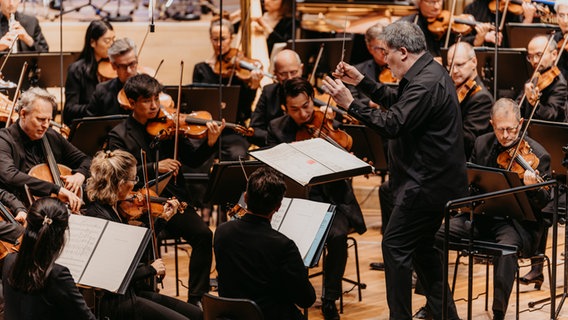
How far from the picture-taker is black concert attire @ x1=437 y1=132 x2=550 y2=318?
491 centimetres

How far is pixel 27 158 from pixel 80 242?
1.39m

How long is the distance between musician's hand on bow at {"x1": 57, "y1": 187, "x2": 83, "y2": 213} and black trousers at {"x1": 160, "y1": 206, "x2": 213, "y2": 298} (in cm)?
59

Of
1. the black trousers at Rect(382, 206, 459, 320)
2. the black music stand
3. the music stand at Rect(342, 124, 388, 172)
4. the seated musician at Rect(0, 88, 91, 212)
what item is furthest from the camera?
the black music stand

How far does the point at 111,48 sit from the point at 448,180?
2.73 meters

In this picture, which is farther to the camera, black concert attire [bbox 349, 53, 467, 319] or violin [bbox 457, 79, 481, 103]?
violin [bbox 457, 79, 481, 103]

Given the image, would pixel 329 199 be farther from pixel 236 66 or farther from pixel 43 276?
pixel 43 276

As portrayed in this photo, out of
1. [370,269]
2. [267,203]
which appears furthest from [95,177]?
[370,269]

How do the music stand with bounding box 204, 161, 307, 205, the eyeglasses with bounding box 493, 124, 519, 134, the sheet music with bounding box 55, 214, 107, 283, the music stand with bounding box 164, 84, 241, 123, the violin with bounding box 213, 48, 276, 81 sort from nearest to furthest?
the sheet music with bounding box 55, 214, 107, 283
the music stand with bounding box 204, 161, 307, 205
the eyeglasses with bounding box 493, 124, 519, 134
the music stand with bounding box 164, 84, 241, 123
the violin with bounding box 213, 48, 276, 81

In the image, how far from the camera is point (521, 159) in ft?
16.9

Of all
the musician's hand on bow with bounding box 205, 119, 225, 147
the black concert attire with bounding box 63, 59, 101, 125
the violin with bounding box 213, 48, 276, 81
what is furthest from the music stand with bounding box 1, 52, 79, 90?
the musician's hand on bow with bounding box 205, 119, 225, 147

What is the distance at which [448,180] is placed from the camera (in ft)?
14.3

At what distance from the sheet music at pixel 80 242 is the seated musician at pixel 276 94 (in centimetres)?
238

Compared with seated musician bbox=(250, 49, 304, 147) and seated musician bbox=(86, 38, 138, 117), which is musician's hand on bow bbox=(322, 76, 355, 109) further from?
seated musician bbox=(86, 38, 138, 117)

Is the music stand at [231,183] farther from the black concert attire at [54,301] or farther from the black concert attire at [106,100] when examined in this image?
the black concert attire at [54,301]
